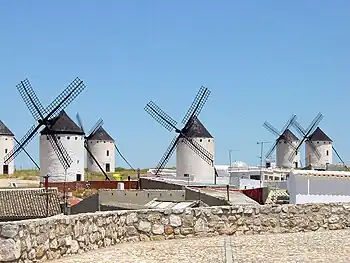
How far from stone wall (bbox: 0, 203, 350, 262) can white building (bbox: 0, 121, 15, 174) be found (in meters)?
69.0

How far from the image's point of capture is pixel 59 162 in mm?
59969

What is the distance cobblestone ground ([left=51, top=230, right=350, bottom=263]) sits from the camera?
400 inches

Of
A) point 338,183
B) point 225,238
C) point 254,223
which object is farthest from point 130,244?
point 338,183

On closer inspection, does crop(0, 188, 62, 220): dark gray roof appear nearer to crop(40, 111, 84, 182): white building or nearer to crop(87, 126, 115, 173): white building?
crop(40, 111, 84, 182): white building

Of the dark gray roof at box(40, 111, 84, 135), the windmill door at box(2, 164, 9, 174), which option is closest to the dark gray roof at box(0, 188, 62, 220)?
the dark gray roof at box(40, 111, 84, 135)

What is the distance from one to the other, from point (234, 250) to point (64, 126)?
168 feet

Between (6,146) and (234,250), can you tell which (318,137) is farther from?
(234,250)

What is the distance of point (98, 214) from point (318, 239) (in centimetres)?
418

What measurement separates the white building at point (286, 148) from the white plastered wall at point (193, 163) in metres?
27.7

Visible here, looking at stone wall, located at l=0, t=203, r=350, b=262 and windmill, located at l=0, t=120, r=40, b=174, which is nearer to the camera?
stone wall, located at l=0, t=203, r=350, b=262

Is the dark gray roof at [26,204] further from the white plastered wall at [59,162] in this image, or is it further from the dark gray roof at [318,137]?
the dark gray roof at [318,137]

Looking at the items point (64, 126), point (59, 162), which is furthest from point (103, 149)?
point (59, 162)

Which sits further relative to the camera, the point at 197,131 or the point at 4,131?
the point at 4,131

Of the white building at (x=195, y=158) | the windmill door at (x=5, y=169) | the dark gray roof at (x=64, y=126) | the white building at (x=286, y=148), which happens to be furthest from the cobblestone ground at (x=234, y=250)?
the white building at (x=286, y=148)
